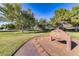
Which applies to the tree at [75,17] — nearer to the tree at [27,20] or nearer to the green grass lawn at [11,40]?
the green grass lawn at [11,40]

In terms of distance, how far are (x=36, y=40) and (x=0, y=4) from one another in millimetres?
853

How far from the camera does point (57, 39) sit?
312cm

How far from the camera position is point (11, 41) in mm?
3193

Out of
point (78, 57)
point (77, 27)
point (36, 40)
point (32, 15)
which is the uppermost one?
point (32, 15)

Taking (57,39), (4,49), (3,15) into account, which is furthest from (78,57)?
(3,15)

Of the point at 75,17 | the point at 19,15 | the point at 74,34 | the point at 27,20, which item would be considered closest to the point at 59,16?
the point at 75,17

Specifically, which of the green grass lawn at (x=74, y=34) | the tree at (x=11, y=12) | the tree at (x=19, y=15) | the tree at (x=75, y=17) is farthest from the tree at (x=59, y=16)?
the tree at (x=11, y=12)

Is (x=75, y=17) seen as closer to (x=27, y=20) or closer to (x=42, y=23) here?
(x=42, y=23)

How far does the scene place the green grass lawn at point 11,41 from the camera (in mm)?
3050

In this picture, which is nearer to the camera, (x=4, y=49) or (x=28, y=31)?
(x=4, y=49)

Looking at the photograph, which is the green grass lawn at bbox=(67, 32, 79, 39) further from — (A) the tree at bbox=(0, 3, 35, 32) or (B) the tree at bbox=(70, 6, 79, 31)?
(A) the tree at bbox=(0, 3, 35, 32)

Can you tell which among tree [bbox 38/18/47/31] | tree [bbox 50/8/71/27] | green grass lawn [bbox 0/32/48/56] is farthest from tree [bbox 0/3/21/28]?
tree [bbox 50/8/71/27]

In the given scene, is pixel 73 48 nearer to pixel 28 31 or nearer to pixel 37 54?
pixel 37 54

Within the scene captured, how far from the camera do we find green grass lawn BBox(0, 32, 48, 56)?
3.05m
